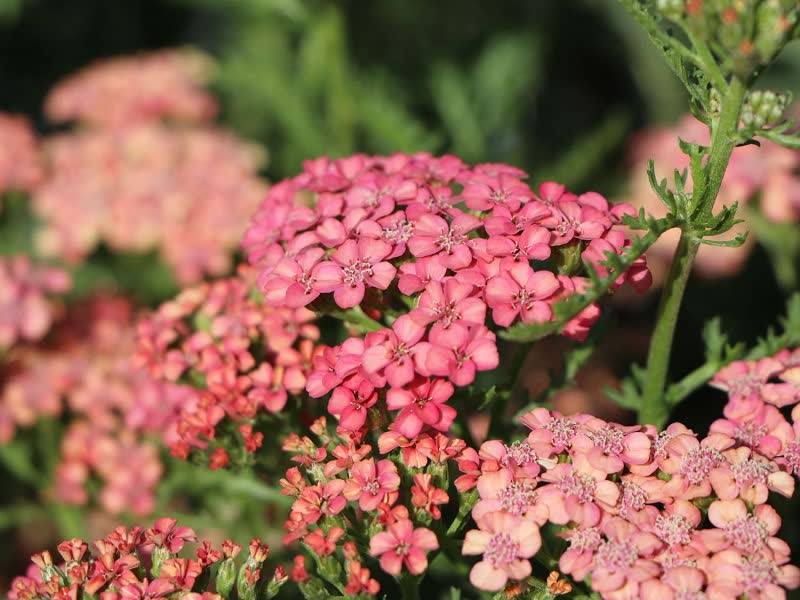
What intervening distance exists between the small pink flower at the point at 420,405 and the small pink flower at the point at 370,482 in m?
0.05

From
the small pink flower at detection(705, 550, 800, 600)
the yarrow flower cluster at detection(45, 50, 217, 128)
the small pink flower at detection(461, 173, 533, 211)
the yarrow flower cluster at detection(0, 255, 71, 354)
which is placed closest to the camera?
the small pink flower at detection(705, 550, 800, 600)

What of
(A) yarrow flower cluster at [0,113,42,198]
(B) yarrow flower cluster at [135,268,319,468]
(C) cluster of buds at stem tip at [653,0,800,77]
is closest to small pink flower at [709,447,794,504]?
(C) cluster of buds at stem tip at [653,0,800,77]

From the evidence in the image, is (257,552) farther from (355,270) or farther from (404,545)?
(355,270)

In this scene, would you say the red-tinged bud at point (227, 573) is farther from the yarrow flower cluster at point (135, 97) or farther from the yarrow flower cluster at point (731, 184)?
the yarrow flower cluster at point (135, 97)

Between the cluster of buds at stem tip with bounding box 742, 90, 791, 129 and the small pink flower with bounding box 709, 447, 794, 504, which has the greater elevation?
the cluster of buds at stem tip with bounding box 742, 90, 791, 129

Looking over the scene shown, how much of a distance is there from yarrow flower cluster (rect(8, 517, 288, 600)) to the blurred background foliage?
459mm

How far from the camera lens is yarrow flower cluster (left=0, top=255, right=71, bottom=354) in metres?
1.82

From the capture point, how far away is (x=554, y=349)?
2.45 m

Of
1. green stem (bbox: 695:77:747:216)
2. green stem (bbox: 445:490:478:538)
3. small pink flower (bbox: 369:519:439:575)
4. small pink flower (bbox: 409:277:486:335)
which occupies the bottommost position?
green stem (bbox: 445:490:478:538)

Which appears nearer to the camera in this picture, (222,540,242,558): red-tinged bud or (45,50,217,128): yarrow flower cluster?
(222,540,242,558): red-tinged bud

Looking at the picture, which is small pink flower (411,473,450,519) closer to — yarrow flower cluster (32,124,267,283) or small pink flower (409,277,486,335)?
small pink flower (409,277,486,335)

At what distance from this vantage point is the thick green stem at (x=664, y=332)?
1.11 m

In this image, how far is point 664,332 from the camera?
1199 mm

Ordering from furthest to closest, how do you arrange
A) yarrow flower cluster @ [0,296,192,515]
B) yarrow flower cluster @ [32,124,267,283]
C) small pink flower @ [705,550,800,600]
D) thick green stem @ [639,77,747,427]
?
yarrow flower cluster @ [32,124,267,283] < yarrow flower cluster @ [0,296,192,515] < thick green stem @ [639,77,747,427] < small pink flower @ [705,550,800,600]
